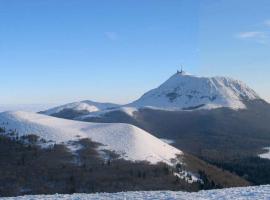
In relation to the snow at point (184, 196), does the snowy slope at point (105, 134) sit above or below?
above

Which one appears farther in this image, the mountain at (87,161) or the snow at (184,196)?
the mountain at (87,161)

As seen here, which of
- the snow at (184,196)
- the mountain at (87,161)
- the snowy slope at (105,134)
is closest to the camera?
the snow at (184,196)

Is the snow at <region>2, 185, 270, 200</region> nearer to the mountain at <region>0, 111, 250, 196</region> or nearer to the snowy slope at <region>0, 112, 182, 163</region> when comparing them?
the mountain at <region>0, 111, 250, 196</region>

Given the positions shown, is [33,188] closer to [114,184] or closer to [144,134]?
[114,184]

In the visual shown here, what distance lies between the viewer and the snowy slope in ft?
355

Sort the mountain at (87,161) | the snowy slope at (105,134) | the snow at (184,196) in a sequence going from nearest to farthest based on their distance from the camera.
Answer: the snow at (184,196), the mountain at (87,161), the snowy slope at (105,134)

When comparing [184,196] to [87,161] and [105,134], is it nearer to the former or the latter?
[87,161]

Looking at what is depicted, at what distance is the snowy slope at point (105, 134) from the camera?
108244 mm

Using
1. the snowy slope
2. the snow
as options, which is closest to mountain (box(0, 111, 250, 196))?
the snowy slope

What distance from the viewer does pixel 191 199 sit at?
32875 mm

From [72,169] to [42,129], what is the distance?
2836 centimetres

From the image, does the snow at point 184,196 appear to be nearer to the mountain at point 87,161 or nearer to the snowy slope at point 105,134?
the mountain at point 87,161

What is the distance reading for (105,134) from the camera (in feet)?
389

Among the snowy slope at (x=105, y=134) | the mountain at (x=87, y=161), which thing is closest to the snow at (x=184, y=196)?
the mountain at (x=87, y=161)
